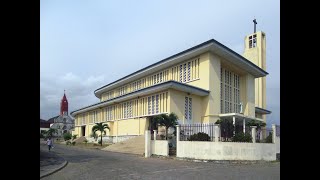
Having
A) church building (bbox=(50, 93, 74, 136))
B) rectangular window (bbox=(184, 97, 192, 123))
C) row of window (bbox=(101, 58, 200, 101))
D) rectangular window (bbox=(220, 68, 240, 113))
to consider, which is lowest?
church building (bbox=(50, 93, 74, 136))

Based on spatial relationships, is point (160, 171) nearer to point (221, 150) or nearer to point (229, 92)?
point (221, 150)

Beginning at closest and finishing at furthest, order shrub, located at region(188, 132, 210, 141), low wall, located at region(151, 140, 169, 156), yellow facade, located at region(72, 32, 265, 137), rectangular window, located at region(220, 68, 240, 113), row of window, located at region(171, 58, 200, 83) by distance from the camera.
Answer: shrub, located at region(188, 132, 210, 141)
low wall, located at region(151, 140, 169, 156)
yellow facade, located at region(72, 32, 265, 137)
row of window, located at region(171, 58, 200, 83)
rectangular window, located at region(220, 68, 240, 113)

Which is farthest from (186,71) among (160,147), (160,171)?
(160,171)

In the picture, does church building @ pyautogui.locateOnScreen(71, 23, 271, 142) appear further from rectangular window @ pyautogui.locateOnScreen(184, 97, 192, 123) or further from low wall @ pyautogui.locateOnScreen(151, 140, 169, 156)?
low wall @ pyautogui.locateOnScreen(151, 140, 169, 156)

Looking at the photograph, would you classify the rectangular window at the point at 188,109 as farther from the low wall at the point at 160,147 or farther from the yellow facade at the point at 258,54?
the yellow facade at the point at 258,54

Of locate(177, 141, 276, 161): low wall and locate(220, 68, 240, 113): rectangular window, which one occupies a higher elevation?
locate(220, 68, 240, 113): rectangular window

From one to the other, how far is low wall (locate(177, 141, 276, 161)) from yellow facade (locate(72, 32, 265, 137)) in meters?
9.86

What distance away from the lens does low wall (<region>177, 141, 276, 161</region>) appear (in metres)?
18.3

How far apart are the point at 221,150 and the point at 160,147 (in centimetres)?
469

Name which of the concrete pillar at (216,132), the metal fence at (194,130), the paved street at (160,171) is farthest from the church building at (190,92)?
the paved street at (160,171)

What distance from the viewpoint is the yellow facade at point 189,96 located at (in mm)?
30500

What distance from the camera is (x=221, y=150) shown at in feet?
60.0

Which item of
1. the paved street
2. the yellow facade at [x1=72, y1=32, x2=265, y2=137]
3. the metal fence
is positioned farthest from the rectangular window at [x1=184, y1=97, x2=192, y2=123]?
the paved street
